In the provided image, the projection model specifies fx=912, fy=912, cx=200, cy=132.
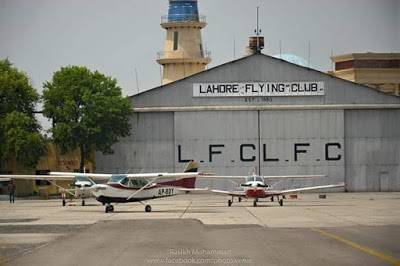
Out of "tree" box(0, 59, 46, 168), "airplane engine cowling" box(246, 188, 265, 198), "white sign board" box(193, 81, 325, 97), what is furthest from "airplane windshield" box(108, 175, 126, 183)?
"white sign board" box(193, 81, 325, 97)

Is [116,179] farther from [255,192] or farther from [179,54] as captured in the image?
[179,54]

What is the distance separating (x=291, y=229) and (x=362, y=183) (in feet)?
134

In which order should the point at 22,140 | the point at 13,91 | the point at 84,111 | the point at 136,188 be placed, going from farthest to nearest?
the point at 84,111 < the point at 13,91 < the point at 22,140 < the point at 136,188

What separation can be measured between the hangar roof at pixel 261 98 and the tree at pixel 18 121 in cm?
871

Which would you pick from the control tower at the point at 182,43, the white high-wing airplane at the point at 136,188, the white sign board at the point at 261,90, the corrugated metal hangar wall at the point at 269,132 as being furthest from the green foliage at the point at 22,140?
the control tower at the point at 182,43

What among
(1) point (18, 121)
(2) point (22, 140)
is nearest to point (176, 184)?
(2) point (22, 140)

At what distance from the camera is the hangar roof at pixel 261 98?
237 ft

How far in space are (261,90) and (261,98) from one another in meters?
0.65

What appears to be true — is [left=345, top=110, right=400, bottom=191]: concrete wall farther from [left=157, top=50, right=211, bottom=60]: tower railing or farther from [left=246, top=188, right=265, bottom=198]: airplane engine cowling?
[left=157, top=50, right=211, bottom=60]: tower railing

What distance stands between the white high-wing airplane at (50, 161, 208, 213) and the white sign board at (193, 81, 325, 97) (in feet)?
70.5

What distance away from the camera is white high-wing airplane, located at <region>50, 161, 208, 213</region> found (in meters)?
48.0

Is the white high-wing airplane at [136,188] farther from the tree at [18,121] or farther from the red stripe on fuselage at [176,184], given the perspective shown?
the tree at [18,121]

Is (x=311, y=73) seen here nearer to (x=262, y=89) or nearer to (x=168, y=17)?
(x=262, y=89)

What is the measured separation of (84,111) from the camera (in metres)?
69.1
